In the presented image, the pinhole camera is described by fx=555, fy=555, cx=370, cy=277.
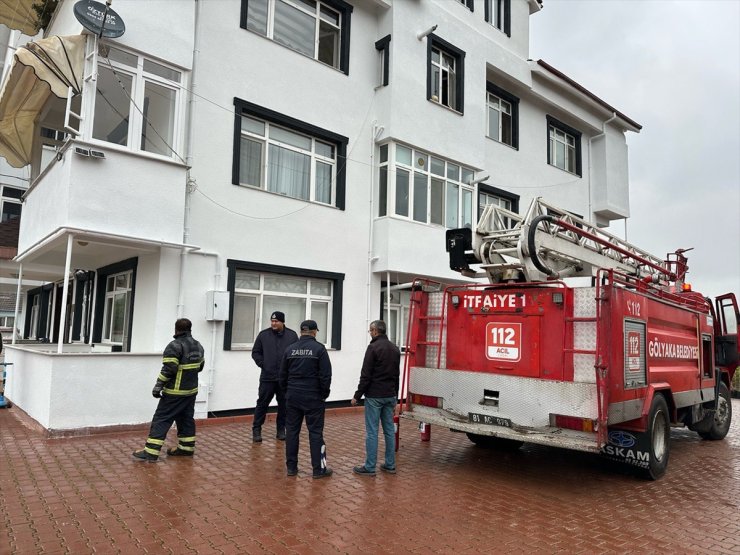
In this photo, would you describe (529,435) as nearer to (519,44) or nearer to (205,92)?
(205,92)

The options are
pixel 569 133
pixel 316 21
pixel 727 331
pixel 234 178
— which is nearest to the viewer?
pixel 234 178

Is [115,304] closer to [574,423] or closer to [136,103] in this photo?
[136,103]

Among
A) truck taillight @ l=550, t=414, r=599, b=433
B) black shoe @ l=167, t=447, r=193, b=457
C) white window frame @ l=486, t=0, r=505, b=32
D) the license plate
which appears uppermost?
white window frame @ l=486, t=0, r=505, b=32

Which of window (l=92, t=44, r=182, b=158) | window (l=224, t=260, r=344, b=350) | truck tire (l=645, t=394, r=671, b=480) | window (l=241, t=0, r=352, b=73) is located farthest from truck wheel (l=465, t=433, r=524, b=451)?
window (l=241, t=0, r=352, b=73)

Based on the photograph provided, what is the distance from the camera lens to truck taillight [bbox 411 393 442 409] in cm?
732

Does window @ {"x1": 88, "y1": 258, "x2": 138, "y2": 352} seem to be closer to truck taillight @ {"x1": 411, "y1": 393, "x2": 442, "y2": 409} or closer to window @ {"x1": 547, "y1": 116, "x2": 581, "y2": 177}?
truck taillight @ {"x1": 411, "y1": 393, "x2": 442, "y2": 409}

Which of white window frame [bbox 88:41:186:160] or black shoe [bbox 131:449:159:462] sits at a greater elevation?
white window frame [bbox 88:41:186:160]

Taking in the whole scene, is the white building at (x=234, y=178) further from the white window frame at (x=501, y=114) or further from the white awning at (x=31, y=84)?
the white window frame at (x=501, y=114)

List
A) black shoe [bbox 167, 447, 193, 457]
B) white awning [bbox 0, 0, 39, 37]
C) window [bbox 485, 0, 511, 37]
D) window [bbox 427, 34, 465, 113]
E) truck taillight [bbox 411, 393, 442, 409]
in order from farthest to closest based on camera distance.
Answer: window [bbox 485, 0, 511, 37] → window [bbox 427, 34, 465, 113] → white awning [bbox 0, 0, 39, 37] → truck taillight [bbox 411, 393, 442, 409] → black shoe [bbox 167, 447, 193, 457]

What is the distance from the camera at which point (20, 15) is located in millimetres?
11758

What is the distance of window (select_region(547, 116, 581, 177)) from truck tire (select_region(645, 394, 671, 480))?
12677 mm

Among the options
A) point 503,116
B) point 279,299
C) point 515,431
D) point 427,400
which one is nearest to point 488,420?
point 515,431

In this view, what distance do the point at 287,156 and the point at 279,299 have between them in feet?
9.73

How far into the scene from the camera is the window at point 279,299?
10.4 metres
